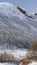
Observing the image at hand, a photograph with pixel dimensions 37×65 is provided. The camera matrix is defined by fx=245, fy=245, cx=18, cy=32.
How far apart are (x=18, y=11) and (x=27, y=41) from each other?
157 feet

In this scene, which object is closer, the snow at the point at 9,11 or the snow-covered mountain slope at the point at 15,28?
the snow-covered mountain slope at the point at 15,28

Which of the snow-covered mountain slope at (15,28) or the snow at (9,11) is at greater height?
the snow at (9,11)

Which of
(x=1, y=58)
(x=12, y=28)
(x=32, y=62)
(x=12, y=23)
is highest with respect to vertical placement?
(x=12, y=23)

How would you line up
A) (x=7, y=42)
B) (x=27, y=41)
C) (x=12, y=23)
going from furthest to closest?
(x=12, y=23) < (x=27, y=41) < (x=7, y=42)

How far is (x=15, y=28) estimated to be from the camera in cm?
9850

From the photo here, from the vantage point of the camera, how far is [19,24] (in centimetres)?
10825

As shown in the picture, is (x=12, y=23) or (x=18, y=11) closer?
(x=12, y=23)

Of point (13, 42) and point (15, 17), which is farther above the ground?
point (15, 17)

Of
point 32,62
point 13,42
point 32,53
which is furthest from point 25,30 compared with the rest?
point 32,62

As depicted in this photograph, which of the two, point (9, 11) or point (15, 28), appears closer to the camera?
point (15, 28)

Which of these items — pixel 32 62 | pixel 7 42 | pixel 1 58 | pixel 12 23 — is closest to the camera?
pixel 32 62

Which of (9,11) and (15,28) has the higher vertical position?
(9,11)

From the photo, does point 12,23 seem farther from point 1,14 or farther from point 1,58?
point 1,58

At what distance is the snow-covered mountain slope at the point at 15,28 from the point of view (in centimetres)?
7701
